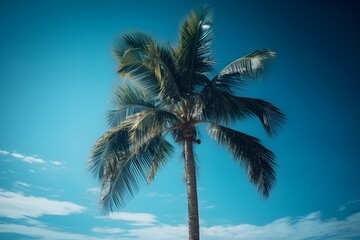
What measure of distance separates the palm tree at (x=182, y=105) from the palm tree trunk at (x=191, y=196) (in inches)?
1.2

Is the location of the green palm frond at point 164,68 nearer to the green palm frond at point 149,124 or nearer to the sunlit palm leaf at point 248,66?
the green palm frond at point 149,124

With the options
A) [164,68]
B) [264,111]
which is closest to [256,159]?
[264,111]

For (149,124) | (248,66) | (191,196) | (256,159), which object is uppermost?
(248,66)

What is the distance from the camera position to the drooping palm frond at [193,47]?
1020cm

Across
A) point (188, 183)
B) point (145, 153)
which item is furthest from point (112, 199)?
point (188, 183)

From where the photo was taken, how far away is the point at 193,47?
33.7ft

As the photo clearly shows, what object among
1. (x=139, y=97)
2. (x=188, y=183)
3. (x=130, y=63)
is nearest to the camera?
(x=188, y=183)

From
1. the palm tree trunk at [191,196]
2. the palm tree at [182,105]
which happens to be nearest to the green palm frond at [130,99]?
the palm tree at [182,105]

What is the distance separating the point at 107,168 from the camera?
10109 mm

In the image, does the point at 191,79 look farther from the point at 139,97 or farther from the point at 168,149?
the point at 168,149

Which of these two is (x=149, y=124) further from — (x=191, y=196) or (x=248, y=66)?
Result: (x=248, y=66)

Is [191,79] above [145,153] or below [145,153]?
above

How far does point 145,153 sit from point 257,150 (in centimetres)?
351

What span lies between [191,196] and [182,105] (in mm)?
2848
